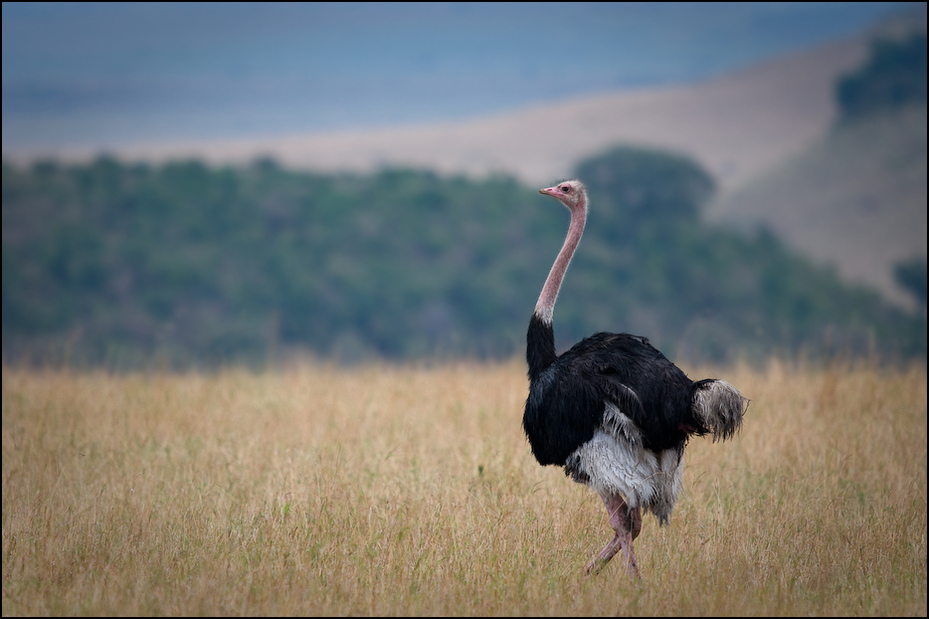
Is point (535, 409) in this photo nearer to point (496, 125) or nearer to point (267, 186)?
point (267, 186)

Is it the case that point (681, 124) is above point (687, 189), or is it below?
above

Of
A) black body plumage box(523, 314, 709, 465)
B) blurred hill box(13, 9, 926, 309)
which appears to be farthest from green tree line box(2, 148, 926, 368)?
black body plumage box(523, 314, 709, 465)

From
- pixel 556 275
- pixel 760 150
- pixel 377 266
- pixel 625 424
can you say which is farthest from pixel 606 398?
pixel 760 150

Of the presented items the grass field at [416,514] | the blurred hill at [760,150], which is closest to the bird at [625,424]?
the grass field at [416,514]

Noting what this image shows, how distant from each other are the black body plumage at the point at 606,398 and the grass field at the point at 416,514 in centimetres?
66

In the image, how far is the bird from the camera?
502 cm

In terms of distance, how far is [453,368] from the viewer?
12.4 meters

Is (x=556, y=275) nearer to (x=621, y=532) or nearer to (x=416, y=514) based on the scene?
(x=621, y=532)

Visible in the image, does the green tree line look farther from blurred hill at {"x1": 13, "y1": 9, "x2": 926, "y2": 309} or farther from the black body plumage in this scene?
the black body plumage

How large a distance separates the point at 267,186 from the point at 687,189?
17.9 metres

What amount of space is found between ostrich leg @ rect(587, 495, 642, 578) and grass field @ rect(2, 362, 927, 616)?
0.10 m

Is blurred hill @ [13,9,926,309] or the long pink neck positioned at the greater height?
blurred hill @ [13,9,926,309]

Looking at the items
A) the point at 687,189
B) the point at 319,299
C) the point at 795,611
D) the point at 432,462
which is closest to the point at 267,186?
the point at 319,299

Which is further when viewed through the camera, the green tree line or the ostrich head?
the green tree line
